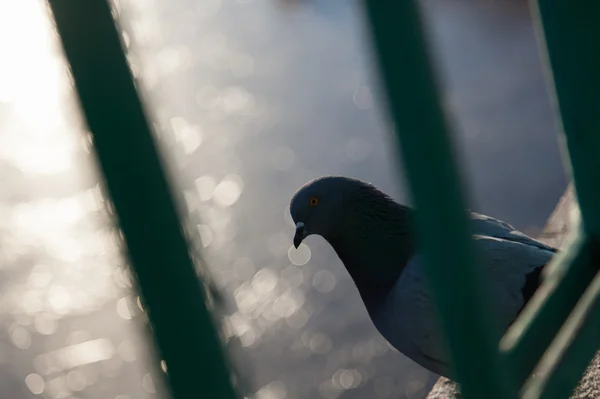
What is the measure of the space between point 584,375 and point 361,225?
2.47 feet

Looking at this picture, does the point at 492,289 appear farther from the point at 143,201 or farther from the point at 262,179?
the point at 262,179

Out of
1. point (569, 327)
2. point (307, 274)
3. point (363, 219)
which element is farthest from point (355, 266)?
point (307, 274)

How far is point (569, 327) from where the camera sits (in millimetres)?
1354

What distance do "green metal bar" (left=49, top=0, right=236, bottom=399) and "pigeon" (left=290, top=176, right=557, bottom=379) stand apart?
4.73ft

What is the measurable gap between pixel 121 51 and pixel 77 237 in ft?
18.0

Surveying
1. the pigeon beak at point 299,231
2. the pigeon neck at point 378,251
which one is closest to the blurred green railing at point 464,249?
the pigeon neck at point 378,251

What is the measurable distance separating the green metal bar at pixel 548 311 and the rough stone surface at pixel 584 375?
0.49 feet

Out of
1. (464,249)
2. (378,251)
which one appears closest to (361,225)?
(378,251)

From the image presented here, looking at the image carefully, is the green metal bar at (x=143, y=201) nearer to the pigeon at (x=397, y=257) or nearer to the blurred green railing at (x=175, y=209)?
the blurred green railing at (x=175, y=209)

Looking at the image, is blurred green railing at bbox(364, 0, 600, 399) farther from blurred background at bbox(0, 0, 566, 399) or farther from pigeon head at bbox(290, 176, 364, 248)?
blurred background at bbox(0, 0, 566, 399)

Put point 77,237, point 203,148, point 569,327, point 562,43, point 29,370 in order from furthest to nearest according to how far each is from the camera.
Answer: point 203,148 < point 77,237 < point 29,370 < point 562,43 < point 569,327

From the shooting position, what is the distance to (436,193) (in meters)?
0.82

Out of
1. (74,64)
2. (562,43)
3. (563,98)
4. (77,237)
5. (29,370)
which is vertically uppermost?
(74,64)

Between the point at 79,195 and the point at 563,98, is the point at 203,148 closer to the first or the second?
the point at 79,195
